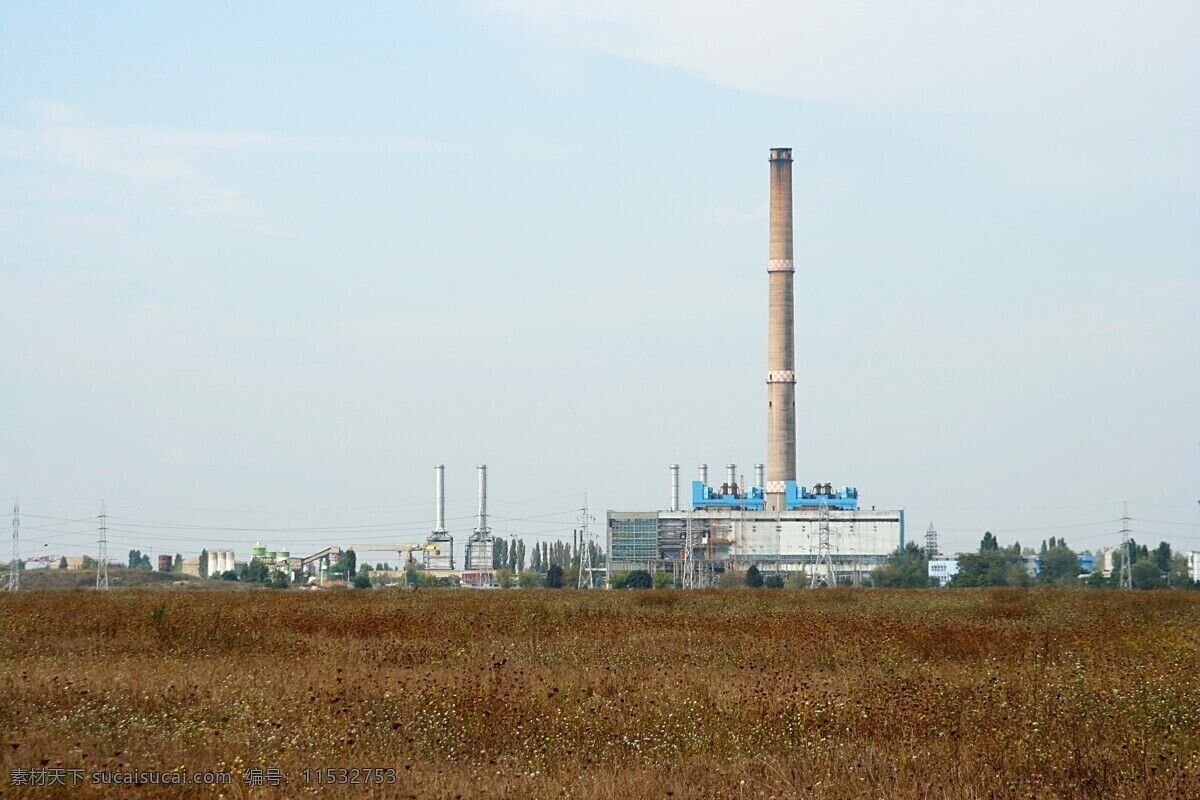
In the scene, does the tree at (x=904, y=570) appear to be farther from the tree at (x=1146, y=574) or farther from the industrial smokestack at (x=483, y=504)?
the industrial smokestack at (x=483, y=504)

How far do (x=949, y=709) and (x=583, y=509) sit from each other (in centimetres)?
8538

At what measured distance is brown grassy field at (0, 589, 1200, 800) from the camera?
8266 millimetres

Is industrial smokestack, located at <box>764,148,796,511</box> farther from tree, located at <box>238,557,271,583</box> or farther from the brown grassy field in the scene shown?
the brown grassy field

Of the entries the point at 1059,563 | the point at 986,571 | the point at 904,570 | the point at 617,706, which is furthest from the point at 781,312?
the point at 617,706

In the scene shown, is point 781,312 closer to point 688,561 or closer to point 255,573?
point 688,561

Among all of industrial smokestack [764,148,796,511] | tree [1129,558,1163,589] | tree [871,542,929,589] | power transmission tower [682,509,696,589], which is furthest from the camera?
power transmission tower [682,509,696,589]

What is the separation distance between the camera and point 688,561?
116 meters

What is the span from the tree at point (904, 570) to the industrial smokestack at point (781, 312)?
17.3 m

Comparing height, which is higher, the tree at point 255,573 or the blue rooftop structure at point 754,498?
the blue rooftop structure at point 754,498

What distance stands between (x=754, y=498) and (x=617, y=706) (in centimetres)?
11577

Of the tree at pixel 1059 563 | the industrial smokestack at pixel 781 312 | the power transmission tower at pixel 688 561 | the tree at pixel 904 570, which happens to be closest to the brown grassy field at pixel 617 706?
the industrial smokestack at pixel 781 312

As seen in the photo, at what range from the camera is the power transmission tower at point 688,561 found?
11407 centimetres

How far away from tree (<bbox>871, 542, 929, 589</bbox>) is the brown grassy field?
3555 inches

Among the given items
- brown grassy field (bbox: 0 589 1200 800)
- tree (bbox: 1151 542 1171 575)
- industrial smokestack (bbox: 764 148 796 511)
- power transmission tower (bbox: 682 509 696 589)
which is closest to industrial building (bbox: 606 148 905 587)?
power transmission tower (bbox: 682 509 696 589)
